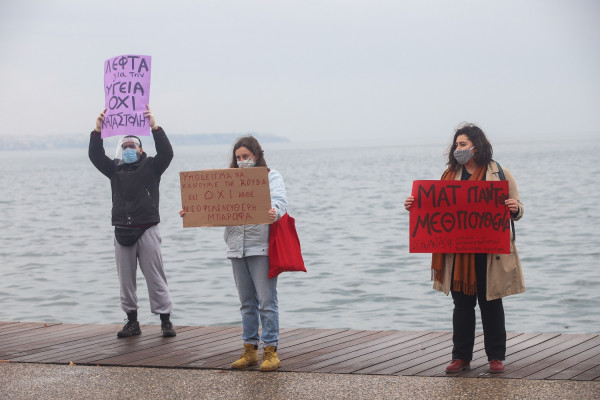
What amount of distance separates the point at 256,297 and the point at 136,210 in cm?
154

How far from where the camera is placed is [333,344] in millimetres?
7348

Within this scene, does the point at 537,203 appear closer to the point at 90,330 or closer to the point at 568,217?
the point at 568,217

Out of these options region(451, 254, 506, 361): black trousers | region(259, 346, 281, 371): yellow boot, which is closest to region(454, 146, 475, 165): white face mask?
region(451, 254, 506, 361): black trousers

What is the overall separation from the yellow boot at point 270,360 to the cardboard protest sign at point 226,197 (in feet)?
3.00

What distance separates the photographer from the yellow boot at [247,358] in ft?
21.4

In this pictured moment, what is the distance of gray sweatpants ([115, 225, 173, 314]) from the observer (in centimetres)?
775

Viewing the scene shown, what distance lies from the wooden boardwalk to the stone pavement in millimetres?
199

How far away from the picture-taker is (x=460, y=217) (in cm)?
628

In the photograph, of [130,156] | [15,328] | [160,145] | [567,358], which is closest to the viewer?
[567,358]

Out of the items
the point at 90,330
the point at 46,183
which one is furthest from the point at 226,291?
the point at 46,183

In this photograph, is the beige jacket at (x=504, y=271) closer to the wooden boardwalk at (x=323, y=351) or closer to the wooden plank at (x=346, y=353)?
the wooden boardwalk at (x=323, y=351)

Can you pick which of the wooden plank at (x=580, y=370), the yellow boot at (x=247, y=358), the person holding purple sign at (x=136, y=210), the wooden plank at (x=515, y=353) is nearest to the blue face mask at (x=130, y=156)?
the person holding purple sign at (x=136, y=210)

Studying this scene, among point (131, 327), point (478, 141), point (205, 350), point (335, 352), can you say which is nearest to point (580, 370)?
point (478, 141)

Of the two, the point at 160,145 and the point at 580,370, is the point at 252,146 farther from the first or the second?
the point at 580,370
